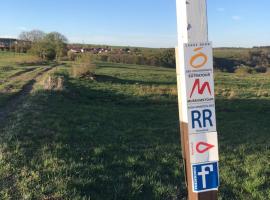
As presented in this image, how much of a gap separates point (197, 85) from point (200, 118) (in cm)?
27

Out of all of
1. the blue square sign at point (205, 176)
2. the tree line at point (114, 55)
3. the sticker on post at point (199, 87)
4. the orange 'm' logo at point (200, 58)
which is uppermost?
the tree line at point (114, 55)

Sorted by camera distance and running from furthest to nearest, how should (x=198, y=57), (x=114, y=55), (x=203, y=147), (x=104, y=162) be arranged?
(x=114, y=55) → (x=104, y=162) → (x=203, y=147) → (x=198, y=57)

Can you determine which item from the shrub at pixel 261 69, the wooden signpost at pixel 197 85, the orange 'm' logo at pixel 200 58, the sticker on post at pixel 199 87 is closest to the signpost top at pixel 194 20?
the wooden signpost at pixel 197 85

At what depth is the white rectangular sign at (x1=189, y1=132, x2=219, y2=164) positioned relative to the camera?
3.27m

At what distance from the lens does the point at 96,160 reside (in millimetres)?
7242

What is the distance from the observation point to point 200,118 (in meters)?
3.23

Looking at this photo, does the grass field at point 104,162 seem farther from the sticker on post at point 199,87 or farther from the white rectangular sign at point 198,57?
the white rectangular sign at point 198,57

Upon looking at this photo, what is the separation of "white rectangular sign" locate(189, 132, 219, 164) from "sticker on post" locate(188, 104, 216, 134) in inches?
2.3

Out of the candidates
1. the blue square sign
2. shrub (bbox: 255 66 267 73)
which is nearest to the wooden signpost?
the blue square sign

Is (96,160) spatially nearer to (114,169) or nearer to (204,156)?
(114,169)

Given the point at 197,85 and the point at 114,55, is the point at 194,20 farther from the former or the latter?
the point at 114,55

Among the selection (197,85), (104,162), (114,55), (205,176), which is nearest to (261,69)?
(114,55)

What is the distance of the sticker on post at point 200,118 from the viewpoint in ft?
10.5

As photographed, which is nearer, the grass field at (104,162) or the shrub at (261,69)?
the grass field at (104,162)
